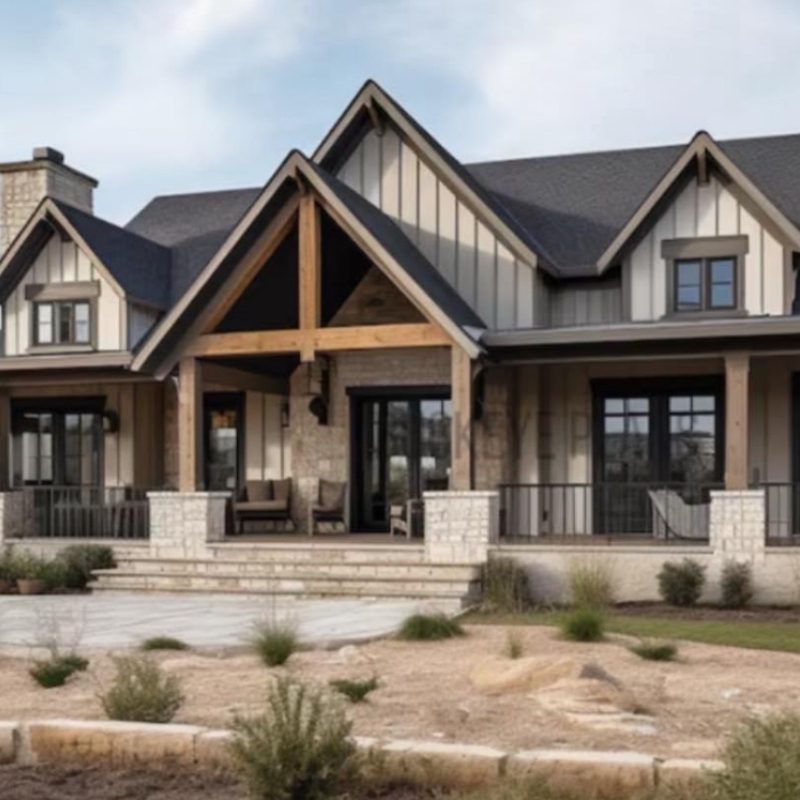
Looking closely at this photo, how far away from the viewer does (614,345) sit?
1590cm

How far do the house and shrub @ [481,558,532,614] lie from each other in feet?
0.75

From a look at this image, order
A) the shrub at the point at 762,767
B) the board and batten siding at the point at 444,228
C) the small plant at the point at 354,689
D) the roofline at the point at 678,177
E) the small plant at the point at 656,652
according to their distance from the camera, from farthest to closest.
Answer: the board and batten siding at the point at 444,228, the roofline at the point at 678,177, the small plant at the point at 656,652, the small plant at the point at 354,689, the shrub at the point at 762,767

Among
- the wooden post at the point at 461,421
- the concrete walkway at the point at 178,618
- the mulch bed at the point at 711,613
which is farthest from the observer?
the wooden post at the point at 461,421

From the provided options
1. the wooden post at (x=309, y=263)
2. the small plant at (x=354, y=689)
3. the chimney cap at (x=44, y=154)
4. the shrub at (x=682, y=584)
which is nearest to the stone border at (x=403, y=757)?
the small plant at (x=354, y=689)

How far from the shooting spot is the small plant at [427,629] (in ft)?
35.7

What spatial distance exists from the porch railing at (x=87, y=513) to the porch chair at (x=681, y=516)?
780cm

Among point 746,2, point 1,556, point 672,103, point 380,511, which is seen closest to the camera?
point 746,2

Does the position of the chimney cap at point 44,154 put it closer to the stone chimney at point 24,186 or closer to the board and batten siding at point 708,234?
the stone chimney at point 24,186

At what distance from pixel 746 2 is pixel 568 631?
8.94 metres

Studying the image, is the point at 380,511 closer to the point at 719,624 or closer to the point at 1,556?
the point at 1,556

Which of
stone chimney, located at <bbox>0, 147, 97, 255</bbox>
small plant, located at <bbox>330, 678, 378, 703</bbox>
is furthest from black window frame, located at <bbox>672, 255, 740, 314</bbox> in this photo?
stone chimney, located at <bbox>0, 147, 97, 255</bbox>

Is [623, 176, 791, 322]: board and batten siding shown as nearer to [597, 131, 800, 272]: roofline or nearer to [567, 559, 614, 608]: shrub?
[597, 131, 800, 272]: roofline

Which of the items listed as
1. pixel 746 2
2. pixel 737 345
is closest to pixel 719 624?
pixel 737 345

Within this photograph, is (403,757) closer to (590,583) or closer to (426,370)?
(590,583)
